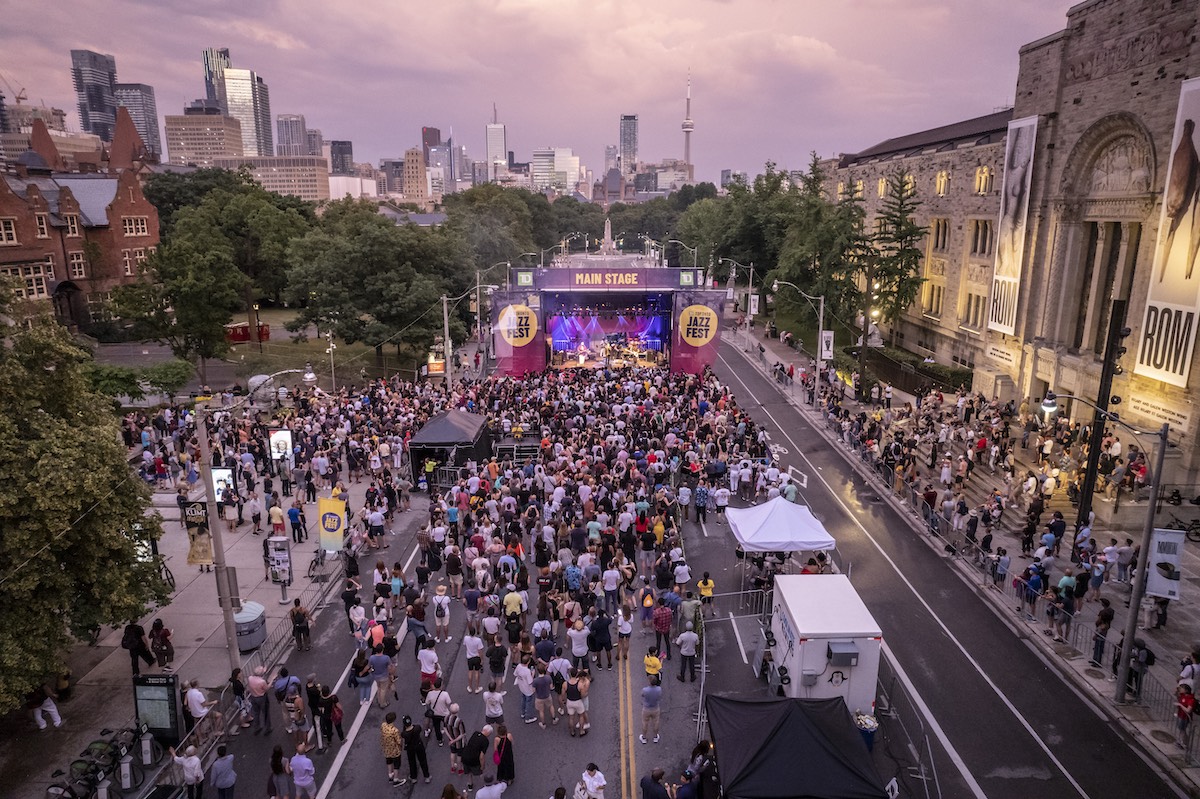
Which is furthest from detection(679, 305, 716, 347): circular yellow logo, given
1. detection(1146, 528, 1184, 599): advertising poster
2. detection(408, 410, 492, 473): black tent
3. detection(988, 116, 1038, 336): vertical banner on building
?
detection(1146, 528, 1184, 599): advertising poster

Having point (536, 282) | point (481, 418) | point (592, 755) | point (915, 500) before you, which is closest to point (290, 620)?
point (592, 755)

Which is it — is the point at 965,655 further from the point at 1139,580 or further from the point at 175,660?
the point at 175,660

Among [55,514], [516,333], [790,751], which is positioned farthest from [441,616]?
[516,333]

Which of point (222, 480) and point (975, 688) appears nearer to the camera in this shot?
point (975, 688)

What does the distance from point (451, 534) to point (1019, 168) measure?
31504 mm

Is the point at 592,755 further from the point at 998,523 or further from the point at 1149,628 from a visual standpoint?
the point at 998,523

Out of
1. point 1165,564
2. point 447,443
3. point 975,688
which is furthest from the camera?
point 447,443

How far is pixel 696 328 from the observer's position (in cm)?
4406

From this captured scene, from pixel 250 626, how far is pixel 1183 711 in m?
18.7

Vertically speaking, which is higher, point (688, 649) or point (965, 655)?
point (688, 649)

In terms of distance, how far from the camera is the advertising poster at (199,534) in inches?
659

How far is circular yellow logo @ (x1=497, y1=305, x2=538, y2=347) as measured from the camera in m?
43.8

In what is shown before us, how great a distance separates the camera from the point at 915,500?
86.7ft

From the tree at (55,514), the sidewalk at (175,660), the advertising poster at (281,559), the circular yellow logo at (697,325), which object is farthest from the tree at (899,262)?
the tree at (55,514)
